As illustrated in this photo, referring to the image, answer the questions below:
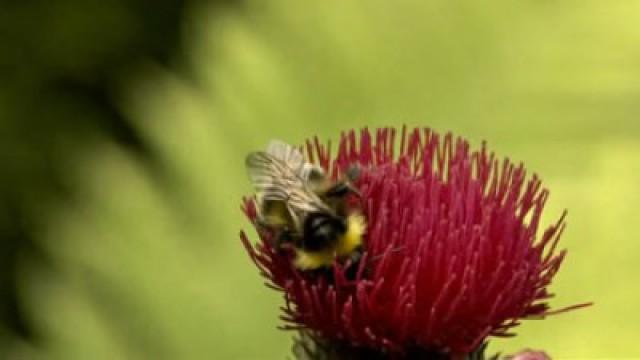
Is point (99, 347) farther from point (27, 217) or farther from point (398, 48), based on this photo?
point (398, 48)

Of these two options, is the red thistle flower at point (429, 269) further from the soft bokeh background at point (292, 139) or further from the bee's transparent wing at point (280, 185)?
the soft bokeh background at point (292, 139)

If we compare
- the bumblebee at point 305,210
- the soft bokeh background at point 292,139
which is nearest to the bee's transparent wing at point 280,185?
the bumblebee at point 305,210

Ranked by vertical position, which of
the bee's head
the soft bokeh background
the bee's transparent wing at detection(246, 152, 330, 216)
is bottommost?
the bee's head

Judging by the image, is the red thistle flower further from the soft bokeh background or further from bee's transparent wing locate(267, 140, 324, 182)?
the soft bokeh background

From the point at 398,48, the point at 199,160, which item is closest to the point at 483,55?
the point at 398,48

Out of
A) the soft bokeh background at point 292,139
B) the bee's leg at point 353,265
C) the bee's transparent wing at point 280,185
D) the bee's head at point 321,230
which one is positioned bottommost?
the bee's leg at point 353,265

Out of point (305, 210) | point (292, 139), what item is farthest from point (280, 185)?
point (292, 139)

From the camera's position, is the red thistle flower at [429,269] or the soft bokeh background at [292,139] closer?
the red thistle flower at [429,269]

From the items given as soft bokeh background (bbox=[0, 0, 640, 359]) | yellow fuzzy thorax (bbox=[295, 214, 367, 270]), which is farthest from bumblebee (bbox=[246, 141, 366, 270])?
soft bokeh background (bbox=[0, 0, 640, 359])
